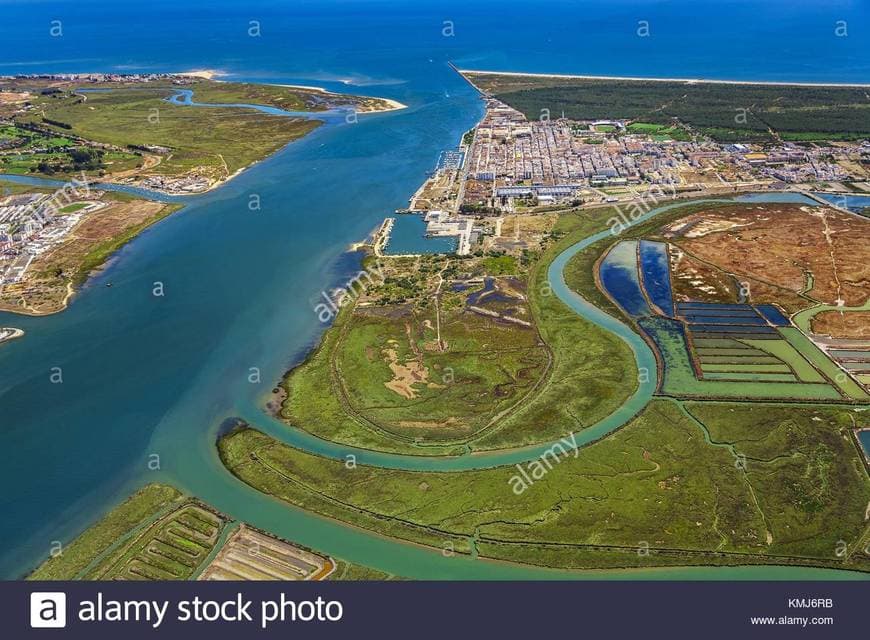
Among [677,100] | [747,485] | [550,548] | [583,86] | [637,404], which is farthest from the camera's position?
[583,86]

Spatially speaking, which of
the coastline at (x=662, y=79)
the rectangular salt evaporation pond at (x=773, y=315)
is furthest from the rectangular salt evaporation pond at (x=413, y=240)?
the coastline at (x=662, y=79)

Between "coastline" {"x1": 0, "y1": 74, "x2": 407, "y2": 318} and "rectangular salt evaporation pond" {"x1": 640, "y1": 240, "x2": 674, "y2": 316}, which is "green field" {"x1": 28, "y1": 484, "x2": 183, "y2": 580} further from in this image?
"rectangular salt evaporation pond" {"x1": 640, "y1": 240, "x2": 674, "y2": 316}

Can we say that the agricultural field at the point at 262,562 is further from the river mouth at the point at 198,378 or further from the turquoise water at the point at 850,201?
the turquoise water at the point at 850,201

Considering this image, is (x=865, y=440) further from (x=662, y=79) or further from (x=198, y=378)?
(x=662, y=79)

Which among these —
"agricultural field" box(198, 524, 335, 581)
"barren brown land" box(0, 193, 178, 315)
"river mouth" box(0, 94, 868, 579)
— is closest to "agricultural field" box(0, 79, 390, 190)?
"barren brown land" box(0, 193, 178, 315)

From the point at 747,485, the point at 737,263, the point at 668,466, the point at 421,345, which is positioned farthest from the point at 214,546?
the point at 737,263

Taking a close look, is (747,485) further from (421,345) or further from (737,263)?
(737,263)
